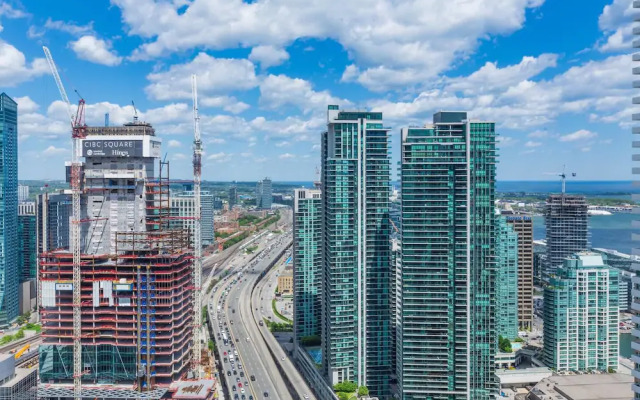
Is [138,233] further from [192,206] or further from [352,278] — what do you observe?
[192,206]

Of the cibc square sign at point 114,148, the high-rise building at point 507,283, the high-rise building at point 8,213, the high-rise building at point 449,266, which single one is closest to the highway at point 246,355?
the high-rise building at point 449,266

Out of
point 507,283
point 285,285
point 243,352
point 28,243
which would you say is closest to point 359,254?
point 243,352

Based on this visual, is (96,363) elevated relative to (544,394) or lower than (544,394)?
elevated

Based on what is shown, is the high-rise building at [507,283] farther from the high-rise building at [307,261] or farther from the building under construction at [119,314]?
the building under construction at [119,314]

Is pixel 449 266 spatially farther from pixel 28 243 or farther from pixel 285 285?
pixel 28 243

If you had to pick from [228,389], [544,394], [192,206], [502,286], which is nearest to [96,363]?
[228,389]

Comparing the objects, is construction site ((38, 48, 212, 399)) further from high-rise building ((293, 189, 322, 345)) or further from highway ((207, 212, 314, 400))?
high-rise building ((293, 189, 322, 345))
